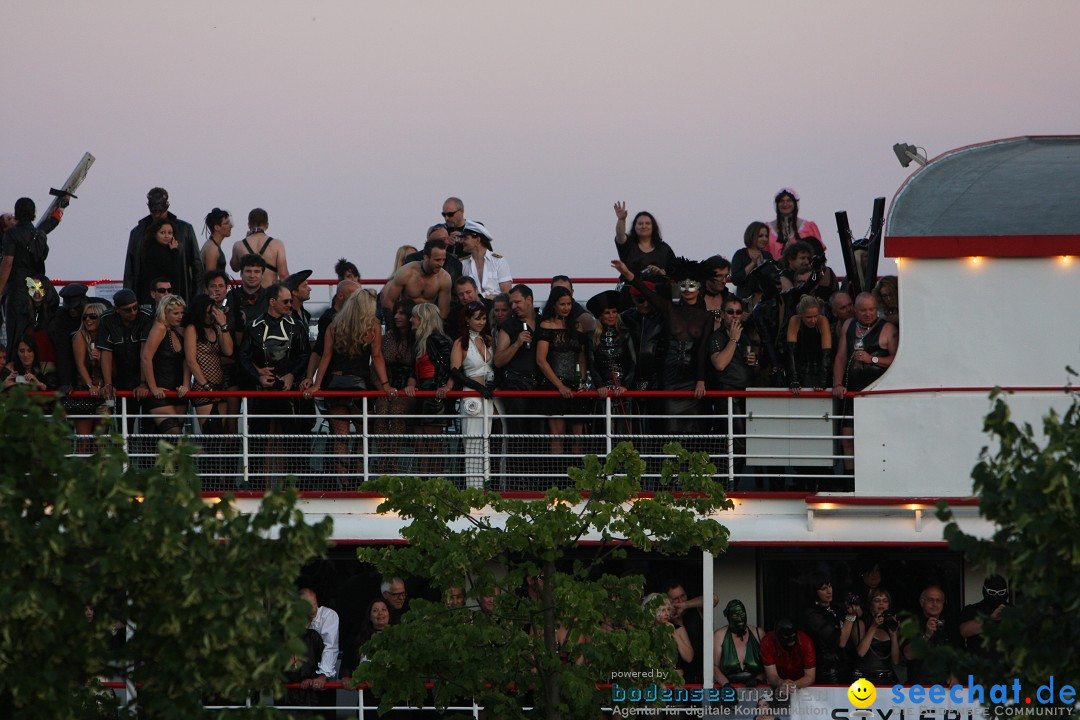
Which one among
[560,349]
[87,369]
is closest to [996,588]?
[560,349]

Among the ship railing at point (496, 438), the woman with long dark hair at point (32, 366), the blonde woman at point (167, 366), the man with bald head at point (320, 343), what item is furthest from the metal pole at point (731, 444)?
the woman with long dark hair at point (32, 366)

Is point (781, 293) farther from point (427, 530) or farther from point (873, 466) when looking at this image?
point (427, 530)

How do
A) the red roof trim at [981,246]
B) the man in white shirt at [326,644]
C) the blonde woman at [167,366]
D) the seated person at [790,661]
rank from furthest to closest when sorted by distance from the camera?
the man in white shirt at [326,644] → the blonde woman at [167,366] → the seated person at [790,661] → the red roof trim at [981,246]

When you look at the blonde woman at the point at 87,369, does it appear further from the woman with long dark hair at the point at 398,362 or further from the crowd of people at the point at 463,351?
the woman with long dark hair at the point at 398,362

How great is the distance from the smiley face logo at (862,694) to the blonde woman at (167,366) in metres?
6.51

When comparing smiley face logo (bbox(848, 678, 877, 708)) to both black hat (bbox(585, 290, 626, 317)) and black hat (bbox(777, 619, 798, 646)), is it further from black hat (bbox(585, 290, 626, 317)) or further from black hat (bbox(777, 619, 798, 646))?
black hat (bbox(585, 290, 626, 317))

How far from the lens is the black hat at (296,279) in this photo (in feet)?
54.7

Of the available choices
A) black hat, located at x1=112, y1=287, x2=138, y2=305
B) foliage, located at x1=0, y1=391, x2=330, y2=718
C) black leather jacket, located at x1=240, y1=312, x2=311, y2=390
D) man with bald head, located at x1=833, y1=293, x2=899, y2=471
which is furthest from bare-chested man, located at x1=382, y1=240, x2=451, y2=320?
foliage, located at x1=0, y1=391, x2=330, y2=718

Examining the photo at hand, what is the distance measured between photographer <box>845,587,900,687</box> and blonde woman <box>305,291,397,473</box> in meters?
4.78

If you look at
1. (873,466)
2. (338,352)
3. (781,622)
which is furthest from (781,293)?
(338,352)

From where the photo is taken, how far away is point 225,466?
16297 millimetres

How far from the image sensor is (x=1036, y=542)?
10.1 m

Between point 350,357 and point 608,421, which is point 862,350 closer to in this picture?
point 608,421

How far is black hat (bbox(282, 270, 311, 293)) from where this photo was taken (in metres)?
16.7
